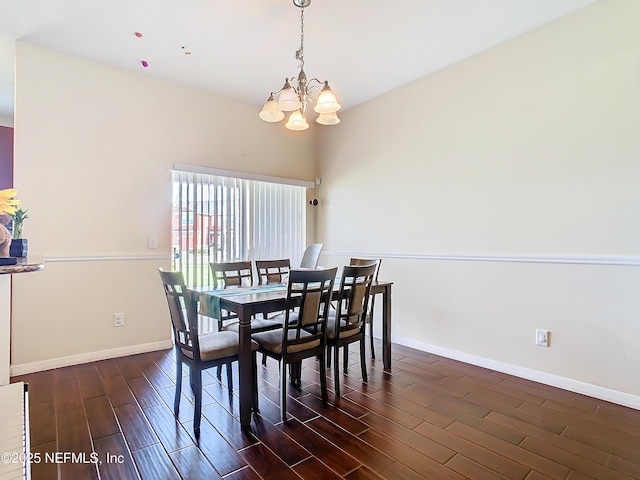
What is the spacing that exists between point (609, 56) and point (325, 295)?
2.60m

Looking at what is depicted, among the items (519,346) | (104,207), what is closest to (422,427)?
(519,346)

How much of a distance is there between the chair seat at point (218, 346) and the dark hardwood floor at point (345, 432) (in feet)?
1.36

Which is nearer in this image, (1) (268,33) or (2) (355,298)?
(2) (355,298)

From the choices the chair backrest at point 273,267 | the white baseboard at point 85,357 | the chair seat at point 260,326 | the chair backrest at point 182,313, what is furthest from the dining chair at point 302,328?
the white baseboard at point 85,357

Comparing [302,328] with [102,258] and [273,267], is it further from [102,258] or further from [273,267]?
[102,258]

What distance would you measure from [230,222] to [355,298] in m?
2.07

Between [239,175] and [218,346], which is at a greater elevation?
[239,175]

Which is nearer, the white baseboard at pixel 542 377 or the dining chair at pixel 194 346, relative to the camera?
the dining chair at pixel 194 346

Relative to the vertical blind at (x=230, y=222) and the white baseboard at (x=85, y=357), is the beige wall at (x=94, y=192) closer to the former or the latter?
the white baseboard at (x=85, y=357)

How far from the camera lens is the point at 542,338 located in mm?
2752

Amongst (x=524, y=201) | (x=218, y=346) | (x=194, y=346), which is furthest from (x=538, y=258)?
(x=194, y=346)

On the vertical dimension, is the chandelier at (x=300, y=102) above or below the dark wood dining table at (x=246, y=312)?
above

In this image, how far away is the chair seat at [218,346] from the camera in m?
2.09

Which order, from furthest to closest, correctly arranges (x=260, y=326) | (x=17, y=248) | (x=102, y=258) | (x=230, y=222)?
1. (x=230, y=222)
2. (x=102, y=258)
3. (x=260, y=326)
4. (x=17, y=248)
